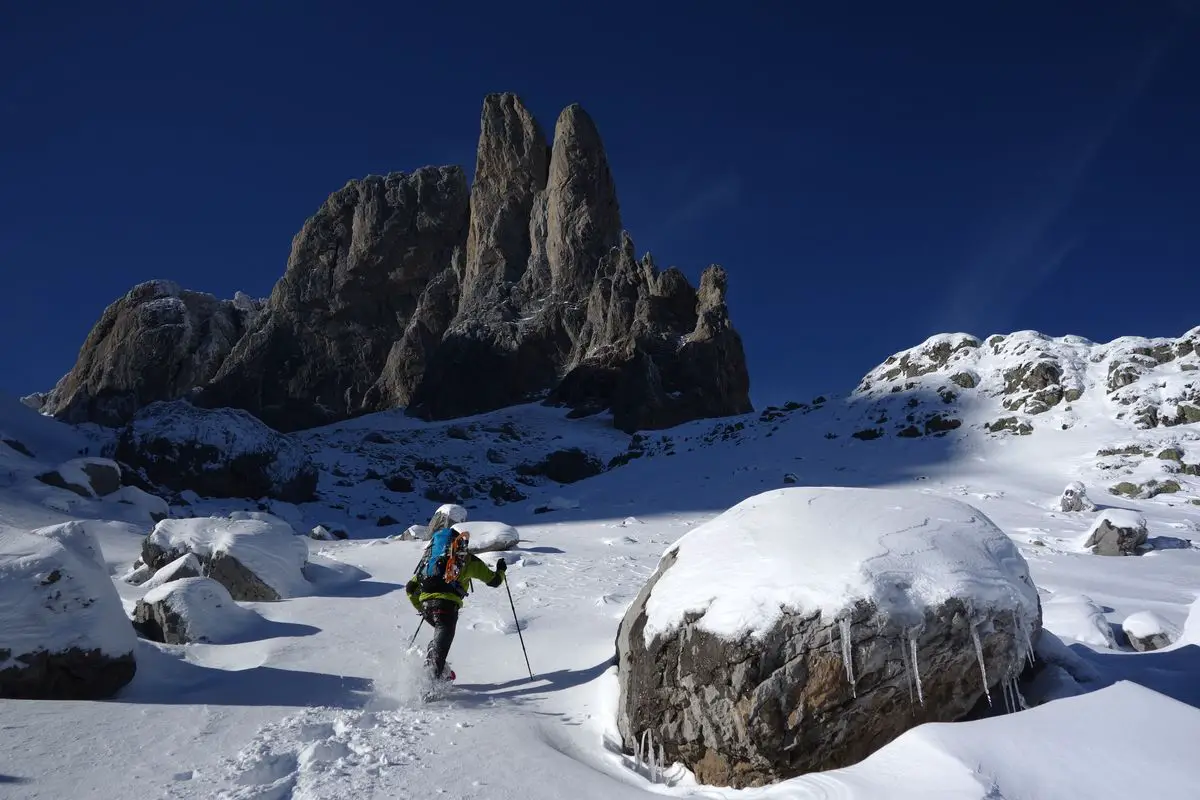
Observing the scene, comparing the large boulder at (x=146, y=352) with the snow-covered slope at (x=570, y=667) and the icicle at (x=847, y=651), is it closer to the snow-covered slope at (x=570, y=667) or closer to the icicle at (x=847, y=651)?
the snow-covered slope at (x=570, y=667)

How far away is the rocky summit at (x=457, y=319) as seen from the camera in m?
62.2

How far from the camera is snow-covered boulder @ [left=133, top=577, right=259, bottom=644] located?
6965 millimetres

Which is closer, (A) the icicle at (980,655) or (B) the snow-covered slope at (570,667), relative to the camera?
(B) the snow-covered slope at (570,667)

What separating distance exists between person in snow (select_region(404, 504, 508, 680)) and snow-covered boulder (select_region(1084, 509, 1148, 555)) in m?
12.2

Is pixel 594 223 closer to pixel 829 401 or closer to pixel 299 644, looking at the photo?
pixel 829 401

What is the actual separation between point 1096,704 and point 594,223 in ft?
245

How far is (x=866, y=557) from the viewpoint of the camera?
4.80 meters

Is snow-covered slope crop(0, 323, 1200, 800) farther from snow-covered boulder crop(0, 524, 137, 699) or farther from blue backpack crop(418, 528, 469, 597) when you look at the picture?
blue backpack crop(418, 528, 469, 597)

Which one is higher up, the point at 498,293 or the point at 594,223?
the point at 594,223

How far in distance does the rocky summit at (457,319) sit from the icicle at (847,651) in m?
46.7

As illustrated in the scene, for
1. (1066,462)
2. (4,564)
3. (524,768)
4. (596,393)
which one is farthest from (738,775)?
(596,393)

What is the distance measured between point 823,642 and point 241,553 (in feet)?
25.7

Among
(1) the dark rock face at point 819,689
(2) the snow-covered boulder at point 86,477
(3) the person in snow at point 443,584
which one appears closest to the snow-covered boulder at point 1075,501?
(1) the dark rock face at point 819,689

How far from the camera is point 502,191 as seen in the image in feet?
278
